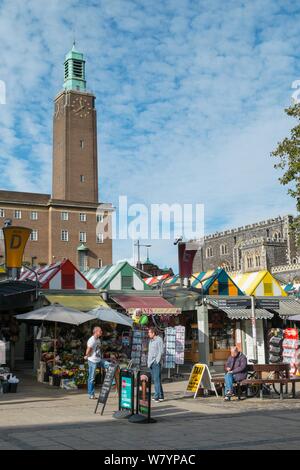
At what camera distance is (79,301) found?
2005 cm

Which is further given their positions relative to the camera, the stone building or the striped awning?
the stone building

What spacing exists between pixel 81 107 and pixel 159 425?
82.8m

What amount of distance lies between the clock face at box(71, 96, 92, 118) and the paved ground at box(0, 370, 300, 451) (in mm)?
77315

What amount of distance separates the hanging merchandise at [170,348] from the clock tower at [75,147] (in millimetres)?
63710

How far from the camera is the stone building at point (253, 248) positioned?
87250 millimetres

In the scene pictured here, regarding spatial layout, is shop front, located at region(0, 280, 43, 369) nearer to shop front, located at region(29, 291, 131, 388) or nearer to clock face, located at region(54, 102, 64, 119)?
shop front, located at region(29, 291, 131, 388)

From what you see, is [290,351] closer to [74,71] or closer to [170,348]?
[170,348]

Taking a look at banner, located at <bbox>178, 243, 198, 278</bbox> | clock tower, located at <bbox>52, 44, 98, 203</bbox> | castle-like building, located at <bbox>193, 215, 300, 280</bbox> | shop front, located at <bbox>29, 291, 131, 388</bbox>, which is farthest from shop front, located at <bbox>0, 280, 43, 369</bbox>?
clock tower, located at <bbox>52, 44, 98, 203</bbox>

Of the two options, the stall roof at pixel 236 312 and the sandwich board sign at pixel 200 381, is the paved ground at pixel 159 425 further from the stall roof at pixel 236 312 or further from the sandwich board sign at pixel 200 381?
the stall roof at pixel 236 312

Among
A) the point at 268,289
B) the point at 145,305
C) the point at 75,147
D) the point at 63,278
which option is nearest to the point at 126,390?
the point at 145,305

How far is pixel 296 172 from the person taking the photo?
1881 centimetres

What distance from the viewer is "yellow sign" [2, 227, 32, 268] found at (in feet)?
66.4

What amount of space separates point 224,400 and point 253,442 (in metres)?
5.74
